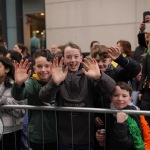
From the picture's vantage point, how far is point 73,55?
3.10 meters

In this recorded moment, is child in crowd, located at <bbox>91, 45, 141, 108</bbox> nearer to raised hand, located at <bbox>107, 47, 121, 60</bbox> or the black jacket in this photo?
raised hand, located at <bbox>107, 47, 121, 60</bbox>

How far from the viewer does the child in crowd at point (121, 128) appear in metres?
2.74

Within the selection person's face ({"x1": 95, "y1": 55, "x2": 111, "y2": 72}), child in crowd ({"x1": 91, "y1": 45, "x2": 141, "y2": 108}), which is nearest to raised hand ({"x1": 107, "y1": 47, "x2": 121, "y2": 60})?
child in crowd ({"x1": 91, "y1": 45, "x2": 141, "y2": 108})

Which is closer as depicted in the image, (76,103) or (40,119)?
(76,103)

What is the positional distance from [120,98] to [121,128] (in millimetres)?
381

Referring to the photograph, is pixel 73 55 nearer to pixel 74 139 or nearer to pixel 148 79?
pixel 74 139

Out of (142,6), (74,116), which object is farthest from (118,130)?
(142,6)

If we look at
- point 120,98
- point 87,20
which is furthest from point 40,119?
point 87,20

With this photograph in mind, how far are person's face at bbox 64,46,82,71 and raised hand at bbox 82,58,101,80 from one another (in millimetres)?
116

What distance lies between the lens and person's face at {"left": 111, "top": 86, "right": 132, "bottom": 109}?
3002 millimetres

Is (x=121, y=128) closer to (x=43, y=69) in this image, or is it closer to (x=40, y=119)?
(x=40, y=119)

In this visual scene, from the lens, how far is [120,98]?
2992mm

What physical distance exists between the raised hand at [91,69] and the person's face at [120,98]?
0.31m

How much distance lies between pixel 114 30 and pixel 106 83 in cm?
633
